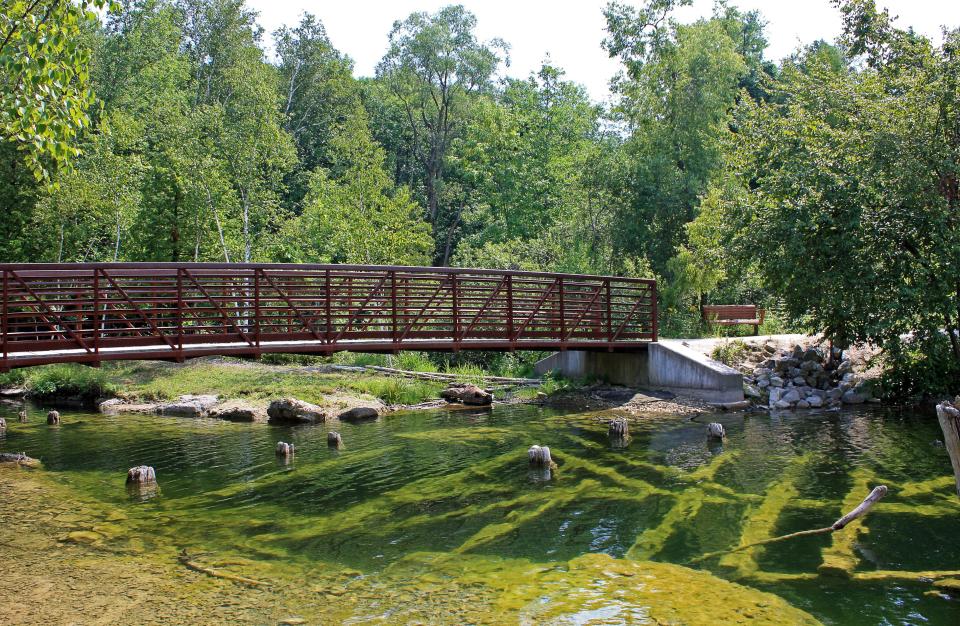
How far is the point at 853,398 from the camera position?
66.3 feet

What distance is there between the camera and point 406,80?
5153cm

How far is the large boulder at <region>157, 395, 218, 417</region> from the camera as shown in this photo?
2123 centimetres

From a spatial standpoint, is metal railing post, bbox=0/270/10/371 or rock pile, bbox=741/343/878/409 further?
rock pile, bbox=741/343/878/409

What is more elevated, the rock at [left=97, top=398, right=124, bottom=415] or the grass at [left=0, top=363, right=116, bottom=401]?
the grass at [left=0, top=363, right=116, bottom=401]

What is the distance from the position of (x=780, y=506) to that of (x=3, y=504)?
37.4ft

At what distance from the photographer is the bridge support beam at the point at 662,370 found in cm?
2023

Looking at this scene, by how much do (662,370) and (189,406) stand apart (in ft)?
44.9

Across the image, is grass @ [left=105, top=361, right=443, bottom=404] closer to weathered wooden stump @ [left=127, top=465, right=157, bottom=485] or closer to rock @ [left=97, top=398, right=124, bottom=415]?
rock @ [left=97, top=398, right=124, bottom=415]

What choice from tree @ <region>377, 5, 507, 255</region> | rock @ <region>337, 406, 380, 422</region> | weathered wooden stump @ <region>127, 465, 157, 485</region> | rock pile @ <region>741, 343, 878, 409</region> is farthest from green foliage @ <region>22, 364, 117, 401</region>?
tree @ <region>377, 5, 507, 255</region>

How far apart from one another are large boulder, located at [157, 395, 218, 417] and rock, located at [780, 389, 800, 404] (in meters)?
15.9

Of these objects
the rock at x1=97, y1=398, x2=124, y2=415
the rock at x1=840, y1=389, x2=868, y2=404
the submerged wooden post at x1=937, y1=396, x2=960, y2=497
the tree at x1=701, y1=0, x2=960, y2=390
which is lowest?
the rock at x1=97, y1=398, x2=124, y2=415

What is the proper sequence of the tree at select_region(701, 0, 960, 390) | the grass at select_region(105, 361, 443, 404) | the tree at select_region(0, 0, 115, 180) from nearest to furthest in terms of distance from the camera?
1. the tree at select_region(0, 0, 115, 180)
2. the tree at select_region(701, 0, 960, 390)
3. the grass at select_region(105, 361, 443, 404)

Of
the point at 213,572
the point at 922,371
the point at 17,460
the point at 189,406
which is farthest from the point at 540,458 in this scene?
the point at 189,406

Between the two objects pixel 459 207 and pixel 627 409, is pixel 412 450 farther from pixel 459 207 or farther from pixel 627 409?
pixel 459 207
